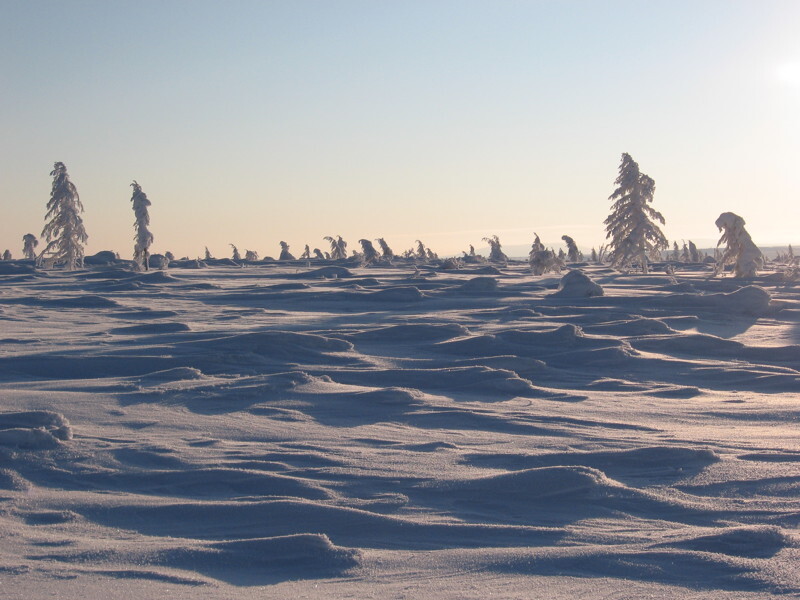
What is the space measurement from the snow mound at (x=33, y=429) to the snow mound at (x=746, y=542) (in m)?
3.72

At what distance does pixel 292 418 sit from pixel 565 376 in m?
3.17

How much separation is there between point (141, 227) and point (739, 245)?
58.4 feet

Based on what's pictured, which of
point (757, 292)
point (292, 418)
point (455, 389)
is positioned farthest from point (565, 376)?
point (757, 292)

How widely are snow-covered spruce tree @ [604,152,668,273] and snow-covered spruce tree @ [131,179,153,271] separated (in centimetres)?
1513

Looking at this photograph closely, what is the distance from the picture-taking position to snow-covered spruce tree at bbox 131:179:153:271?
79.9 feet

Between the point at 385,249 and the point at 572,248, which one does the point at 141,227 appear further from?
the point at 572,248

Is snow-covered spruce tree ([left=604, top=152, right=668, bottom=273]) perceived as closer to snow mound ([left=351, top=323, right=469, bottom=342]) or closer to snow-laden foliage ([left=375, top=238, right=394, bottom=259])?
snow-laden foliage ([left=375, top=238, right=394, bottom=259])

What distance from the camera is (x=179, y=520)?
383 cm

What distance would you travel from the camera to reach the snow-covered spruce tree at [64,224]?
84.5 feet

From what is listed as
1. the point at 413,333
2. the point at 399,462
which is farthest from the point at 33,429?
the point at 413,333

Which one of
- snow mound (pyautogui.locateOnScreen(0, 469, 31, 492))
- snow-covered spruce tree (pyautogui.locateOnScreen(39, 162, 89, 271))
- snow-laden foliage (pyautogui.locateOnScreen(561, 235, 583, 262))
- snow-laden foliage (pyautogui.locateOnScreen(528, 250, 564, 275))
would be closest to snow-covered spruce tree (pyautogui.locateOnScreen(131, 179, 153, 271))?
snow-covered spruce tree (pyautogui.locateOnScreen(39, 162, 89, 271))

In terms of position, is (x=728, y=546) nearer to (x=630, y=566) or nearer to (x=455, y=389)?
(x=630, y=566)

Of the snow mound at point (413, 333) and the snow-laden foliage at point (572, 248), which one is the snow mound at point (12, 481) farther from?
the snow-laden foliage at point (572, 248)

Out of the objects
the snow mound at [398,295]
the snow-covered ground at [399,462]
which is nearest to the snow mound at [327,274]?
the snow mound at [398,295]
